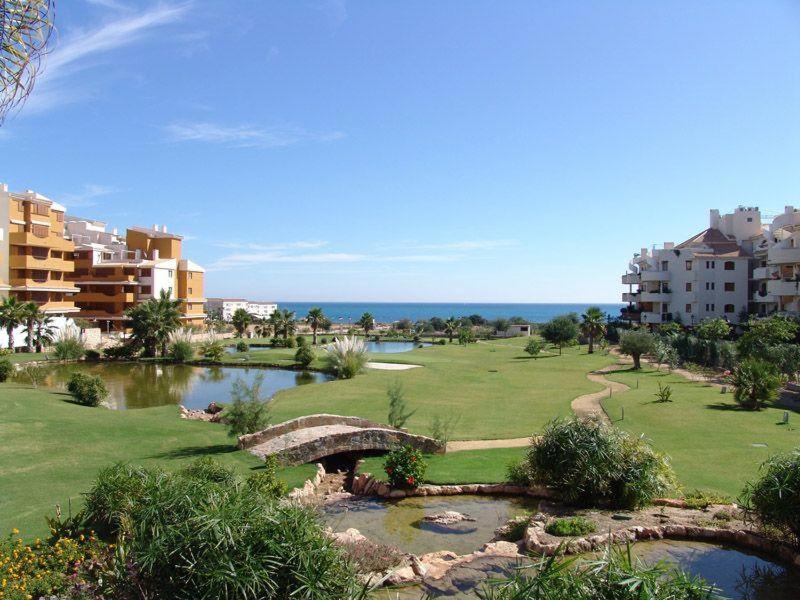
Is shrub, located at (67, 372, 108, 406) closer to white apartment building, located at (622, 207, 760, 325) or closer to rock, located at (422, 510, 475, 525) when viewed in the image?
rock, located at (422, 510, 475, 525)

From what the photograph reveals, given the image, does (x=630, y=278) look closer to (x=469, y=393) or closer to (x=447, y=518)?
(x=469, y=393)

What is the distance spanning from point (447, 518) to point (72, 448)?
41.0 ft

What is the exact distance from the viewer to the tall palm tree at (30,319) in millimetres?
52438

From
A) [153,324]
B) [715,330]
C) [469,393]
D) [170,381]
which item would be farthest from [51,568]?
[715,330]

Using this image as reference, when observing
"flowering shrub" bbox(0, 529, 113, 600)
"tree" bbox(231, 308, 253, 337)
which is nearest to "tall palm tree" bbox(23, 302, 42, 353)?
"tree" bbox(231, 308, 253, 337)

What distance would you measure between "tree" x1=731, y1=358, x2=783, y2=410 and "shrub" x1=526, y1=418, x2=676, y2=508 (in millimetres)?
18931

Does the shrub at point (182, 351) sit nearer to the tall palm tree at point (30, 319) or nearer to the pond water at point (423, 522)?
the tall palm tree at point (30, 319)

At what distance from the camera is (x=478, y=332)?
324 ft

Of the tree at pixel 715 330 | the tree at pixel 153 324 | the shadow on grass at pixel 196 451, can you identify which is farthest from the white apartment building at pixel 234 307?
the shadow on grass at pixel 196 451

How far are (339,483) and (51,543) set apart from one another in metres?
8.70

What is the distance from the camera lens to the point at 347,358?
145 ft

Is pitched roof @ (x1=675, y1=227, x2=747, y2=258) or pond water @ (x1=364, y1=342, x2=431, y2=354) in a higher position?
pitched roof @ (x1=675, y1=227, x2=747, y2=258)

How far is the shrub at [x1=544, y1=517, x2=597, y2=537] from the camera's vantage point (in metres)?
12.2

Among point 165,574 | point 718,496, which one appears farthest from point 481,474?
point 165,574
